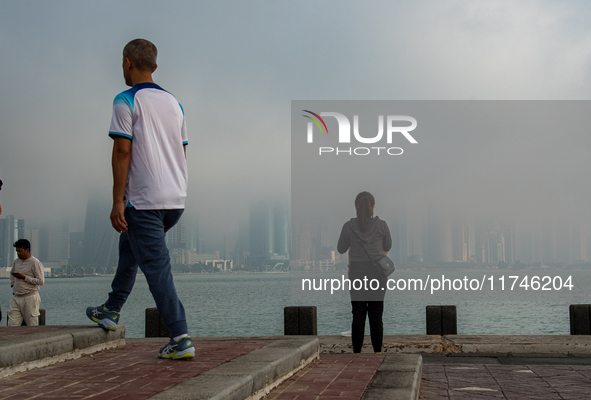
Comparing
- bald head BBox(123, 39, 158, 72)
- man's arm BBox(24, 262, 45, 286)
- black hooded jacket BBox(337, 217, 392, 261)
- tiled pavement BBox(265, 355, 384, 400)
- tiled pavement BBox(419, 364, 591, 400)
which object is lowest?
tiled pavement BBox(419, 364, 591, 400)

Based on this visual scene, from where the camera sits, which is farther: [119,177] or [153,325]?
[153,325]

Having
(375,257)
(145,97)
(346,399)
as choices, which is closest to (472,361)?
(375,257)

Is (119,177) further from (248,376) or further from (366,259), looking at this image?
(366,259)

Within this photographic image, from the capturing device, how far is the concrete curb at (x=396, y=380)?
3.07 meters

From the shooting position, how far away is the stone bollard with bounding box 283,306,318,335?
870cm

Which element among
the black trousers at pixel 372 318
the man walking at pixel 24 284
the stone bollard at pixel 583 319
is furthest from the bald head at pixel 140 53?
the stone bollard at pixel 583 319

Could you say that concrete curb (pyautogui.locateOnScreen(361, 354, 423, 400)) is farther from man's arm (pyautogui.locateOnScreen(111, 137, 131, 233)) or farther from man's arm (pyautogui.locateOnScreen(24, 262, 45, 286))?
man's arm (pyautogui.locateOnScreen(24, 262, 45, 286))

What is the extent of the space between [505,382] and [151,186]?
2.99 meters

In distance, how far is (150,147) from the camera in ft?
11.5

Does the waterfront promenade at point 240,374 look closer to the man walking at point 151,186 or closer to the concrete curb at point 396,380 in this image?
the concrete curb at point 396,380

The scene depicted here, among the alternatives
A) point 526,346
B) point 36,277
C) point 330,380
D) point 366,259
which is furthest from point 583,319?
point 36,277

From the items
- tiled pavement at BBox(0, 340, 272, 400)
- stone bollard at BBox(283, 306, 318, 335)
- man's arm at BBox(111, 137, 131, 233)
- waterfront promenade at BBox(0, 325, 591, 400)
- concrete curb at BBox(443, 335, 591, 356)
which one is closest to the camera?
tiled pavement at BBox(0, 340, 272, 400)

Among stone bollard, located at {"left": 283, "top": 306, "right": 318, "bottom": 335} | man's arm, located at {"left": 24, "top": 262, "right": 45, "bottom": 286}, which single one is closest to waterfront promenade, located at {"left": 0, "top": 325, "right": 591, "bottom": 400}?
stone bollard, located at {"left": 283, "top": 306, "right": 318, "bottom": 335}

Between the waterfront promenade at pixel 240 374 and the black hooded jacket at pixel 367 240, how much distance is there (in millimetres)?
1315
